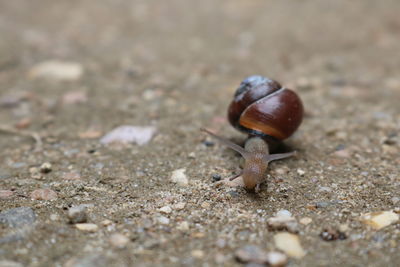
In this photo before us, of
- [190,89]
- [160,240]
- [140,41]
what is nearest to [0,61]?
[140,41]

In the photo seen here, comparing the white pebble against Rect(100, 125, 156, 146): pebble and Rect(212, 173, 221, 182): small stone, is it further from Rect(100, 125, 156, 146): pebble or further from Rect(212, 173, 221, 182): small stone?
Rect(100, 125, 156, 146): pebble

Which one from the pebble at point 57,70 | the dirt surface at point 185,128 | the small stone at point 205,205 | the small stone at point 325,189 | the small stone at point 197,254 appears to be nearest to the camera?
the small stone at point 197,254

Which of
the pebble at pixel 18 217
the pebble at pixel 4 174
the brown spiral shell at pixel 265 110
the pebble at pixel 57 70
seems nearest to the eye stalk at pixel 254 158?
the brown spiral shell at pixel 265 110

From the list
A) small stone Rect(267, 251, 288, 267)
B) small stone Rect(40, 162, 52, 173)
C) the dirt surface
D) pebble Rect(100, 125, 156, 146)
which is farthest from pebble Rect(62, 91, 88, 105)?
small stone Rect(267, 251, 288, 267)

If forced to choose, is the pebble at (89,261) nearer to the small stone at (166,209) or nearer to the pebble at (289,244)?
the small stone at (166,209)

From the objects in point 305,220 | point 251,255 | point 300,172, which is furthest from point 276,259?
point 300,172

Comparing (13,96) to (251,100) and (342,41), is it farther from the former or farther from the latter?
(342,41)
